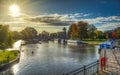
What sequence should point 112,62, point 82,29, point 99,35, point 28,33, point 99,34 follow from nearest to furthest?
point 112,62, point 82,29, point 99,35, point 99,34, point 28,33

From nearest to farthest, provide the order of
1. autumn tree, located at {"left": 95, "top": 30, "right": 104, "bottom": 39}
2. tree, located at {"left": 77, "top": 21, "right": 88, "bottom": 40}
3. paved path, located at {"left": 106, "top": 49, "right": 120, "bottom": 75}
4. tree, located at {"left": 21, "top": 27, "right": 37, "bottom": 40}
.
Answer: paved path, located at {"left": 106, "top": 49, "right": 120, "bottom": 75}, tree, located at {"left": 77, "top": 21, "right": 88, "bottom": 40}, autumn tree, located at {"left": 95, "top": 30, "right": 104, "bottom": 39}, tree, located at {"left": 21, "top": 27, "right": 37, "bottom": 40}

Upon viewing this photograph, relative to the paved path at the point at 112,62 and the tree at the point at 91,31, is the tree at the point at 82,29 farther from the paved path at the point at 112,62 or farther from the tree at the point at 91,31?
the paved path at the point at 112,62

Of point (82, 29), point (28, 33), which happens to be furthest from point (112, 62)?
point (28, 33)

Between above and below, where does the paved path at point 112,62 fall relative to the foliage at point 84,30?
below

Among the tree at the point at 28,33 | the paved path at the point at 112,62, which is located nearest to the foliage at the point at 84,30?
the tree at the point at 28,33

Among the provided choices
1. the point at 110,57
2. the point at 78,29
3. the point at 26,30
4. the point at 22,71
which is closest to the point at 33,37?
the point at 26,30

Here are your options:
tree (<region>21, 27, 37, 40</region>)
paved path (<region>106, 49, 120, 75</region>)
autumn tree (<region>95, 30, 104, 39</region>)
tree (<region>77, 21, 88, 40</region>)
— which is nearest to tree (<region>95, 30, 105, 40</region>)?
autumn tree (<region>95, 30, 104, 39</region>)

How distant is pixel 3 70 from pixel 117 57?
973 centimetres

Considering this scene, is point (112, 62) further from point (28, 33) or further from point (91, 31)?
point (28, 33)

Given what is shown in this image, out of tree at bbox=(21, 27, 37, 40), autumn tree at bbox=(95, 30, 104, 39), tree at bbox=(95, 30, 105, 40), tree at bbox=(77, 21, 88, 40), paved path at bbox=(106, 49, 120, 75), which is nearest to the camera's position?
paved path at bbox=(106, 49, 120, 75)

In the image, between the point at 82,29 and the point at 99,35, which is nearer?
the point at 82,29

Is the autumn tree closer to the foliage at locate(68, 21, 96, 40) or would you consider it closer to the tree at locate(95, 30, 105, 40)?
the tree at locate(95, 30, 105, 40)

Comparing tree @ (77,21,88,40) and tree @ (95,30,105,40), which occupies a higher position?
tree @ (77,21,88,40)

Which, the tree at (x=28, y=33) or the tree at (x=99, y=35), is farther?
the tree at (x=28, y=33)
